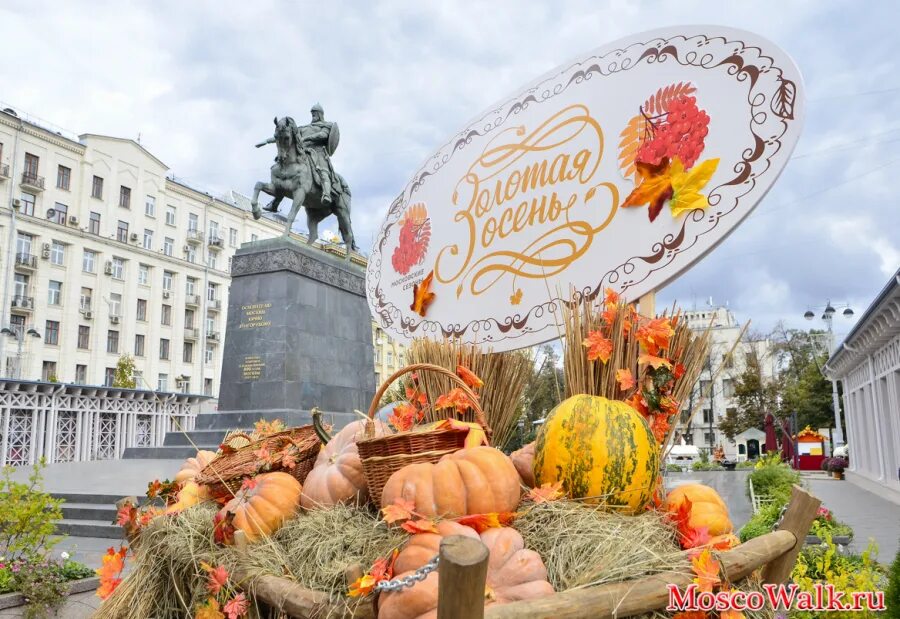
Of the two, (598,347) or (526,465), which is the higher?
(598,347)

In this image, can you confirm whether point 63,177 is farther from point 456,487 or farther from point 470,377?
point 456,487

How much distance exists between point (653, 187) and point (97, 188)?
4238 cm

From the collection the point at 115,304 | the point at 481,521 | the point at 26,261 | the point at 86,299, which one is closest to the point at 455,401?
the point at 481,521

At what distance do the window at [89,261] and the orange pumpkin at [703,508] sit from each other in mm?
40886

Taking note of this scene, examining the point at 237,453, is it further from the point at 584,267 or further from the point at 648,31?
the point at 648,31

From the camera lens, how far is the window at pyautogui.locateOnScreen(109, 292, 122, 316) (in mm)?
38375

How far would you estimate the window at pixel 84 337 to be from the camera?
120ft

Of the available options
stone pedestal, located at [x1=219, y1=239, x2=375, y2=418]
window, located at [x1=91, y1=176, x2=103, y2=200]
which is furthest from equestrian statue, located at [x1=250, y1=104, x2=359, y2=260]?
window, located at [x1=91, y1=176, x2=103, y2=200]

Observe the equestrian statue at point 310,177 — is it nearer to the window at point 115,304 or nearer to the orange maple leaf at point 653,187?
the orange maple leaf at point 653,187

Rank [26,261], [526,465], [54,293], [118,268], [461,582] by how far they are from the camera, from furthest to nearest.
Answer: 1. [118,268]
2. [54,293]
3. [26,261]
4. [526,465]
5. [461,582]

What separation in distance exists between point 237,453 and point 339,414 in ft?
32.2

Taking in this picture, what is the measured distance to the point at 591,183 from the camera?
2.81 meters

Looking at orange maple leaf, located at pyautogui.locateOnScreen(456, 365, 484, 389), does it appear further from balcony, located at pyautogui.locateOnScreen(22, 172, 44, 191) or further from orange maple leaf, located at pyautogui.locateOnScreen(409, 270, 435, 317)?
balcony, located at pyautogui.locateOnScreen(22, 172, 44, 191)

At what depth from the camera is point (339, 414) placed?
40.1 ft
